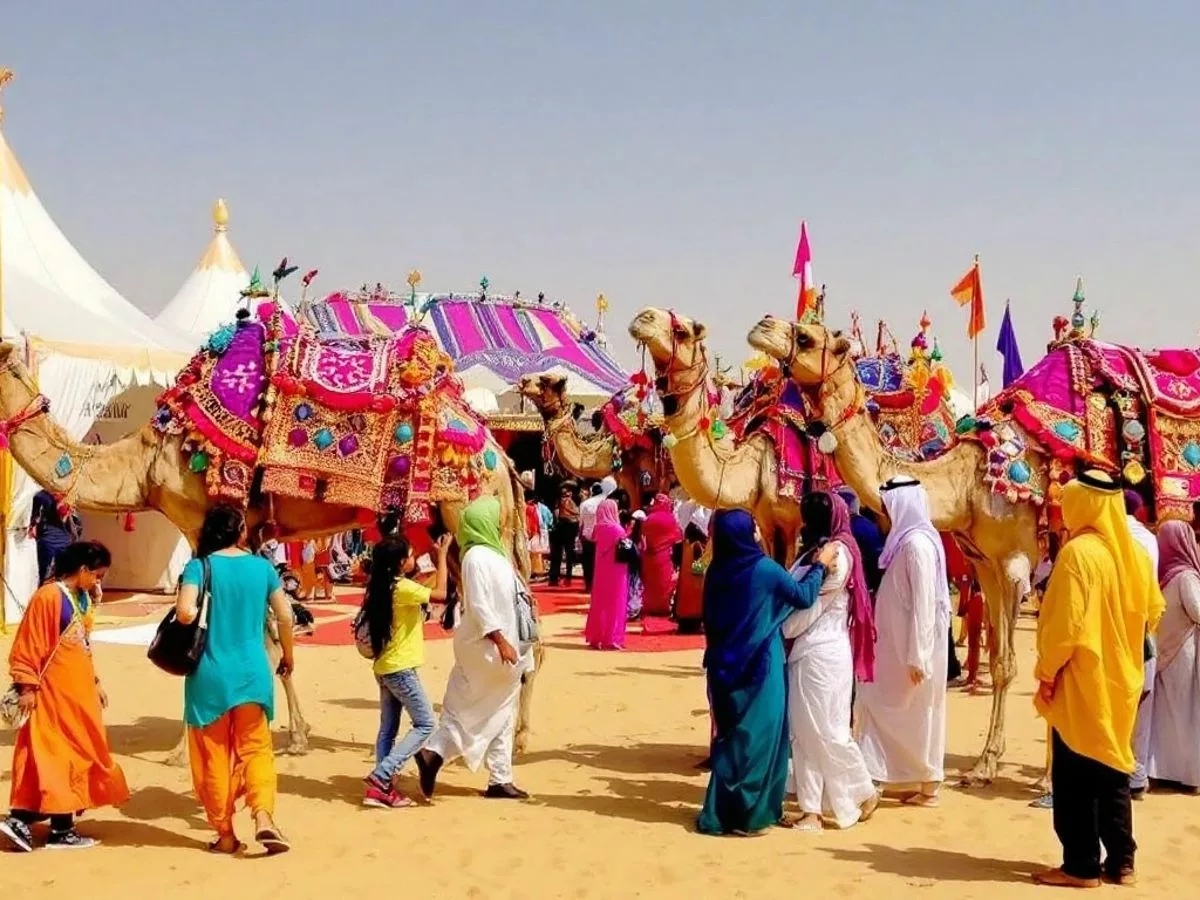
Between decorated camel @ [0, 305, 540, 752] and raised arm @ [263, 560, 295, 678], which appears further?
decorated camel @ [0, 305, 540, 752]

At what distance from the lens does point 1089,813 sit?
5348 mm

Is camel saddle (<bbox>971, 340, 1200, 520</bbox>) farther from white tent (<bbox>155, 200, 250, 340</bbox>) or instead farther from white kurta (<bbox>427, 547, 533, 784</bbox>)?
white tent (<bbox>155, 200, 250, 340</bbox>)

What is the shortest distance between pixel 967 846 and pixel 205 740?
11.2 ft

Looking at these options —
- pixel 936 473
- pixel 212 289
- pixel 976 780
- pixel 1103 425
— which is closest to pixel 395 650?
pixel 976 780

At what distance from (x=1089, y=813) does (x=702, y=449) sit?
3.53m

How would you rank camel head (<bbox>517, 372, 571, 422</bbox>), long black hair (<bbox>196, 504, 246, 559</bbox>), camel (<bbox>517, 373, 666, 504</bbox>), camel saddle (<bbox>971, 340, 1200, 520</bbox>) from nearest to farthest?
long black hair (<bbox>196, 504, 246, 559</bbox>), camel saddle (<bbox>971, 340, 1200, 520</bbox>), camel head (<bbox>517, 372, 571, 422</bbox>), camel (<bbox>517, 373, 666, 504</bbox>)

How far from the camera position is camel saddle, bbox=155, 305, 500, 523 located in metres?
8.11

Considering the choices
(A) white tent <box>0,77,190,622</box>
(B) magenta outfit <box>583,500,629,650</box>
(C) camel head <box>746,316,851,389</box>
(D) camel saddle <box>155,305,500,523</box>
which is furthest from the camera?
(A) white tent <box>0,77,190,622</box>

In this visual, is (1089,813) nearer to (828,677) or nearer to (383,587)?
(828,677)

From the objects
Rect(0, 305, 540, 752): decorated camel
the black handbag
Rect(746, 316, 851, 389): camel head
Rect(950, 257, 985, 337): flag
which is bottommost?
the black handbag

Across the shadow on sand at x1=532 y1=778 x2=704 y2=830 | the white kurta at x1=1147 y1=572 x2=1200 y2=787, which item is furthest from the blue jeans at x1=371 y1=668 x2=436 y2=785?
the white kurta at x1=1147 y1=572 x2=1200 y2=787

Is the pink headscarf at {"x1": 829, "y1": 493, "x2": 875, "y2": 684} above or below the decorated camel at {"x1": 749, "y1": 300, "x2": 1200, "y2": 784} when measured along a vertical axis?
below

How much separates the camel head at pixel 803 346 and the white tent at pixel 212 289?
17284 mm

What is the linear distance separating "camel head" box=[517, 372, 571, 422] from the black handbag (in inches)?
367
